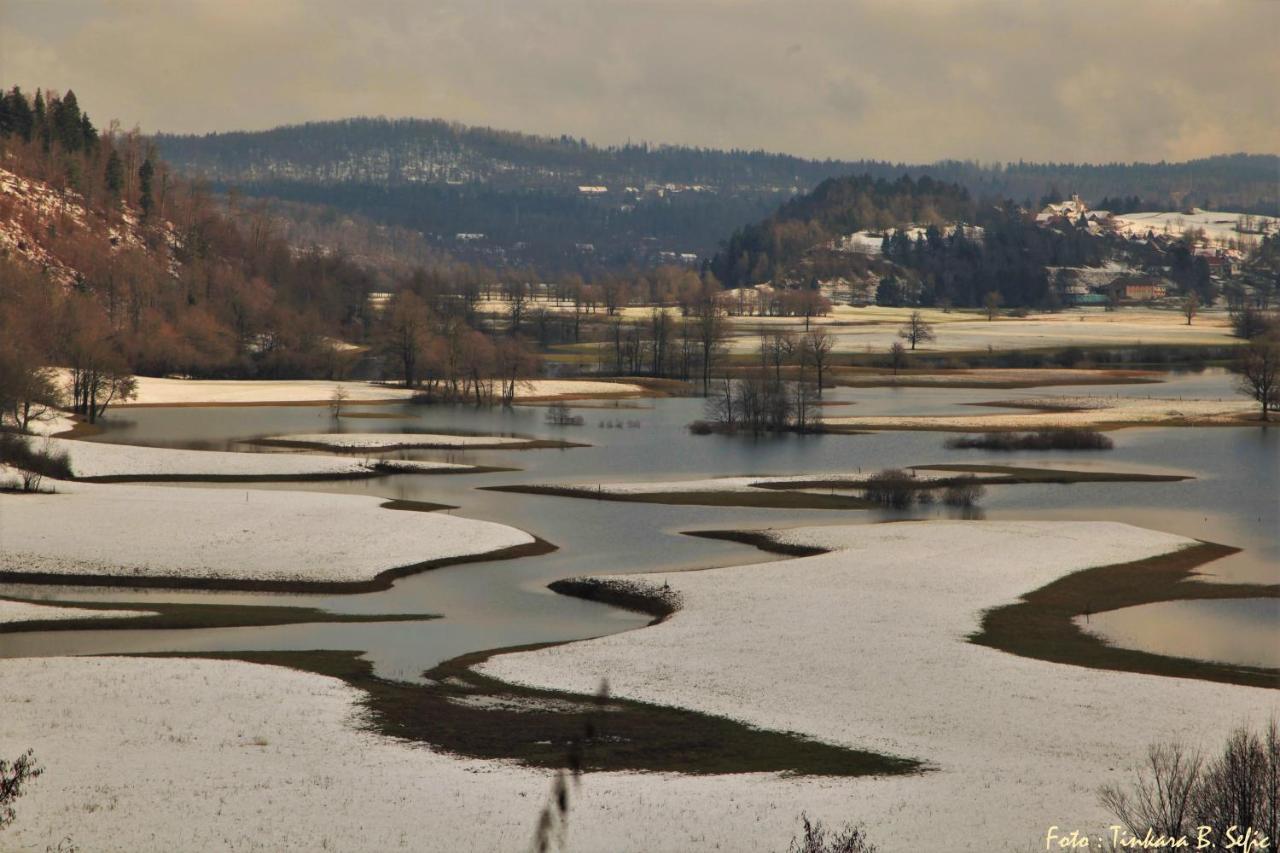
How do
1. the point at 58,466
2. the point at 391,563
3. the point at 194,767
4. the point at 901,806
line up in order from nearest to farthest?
the point at 901,806
the point at 194,767
the point at 391,563
the point at 58,466

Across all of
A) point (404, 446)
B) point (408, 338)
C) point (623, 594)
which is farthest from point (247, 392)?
point (623, 594)

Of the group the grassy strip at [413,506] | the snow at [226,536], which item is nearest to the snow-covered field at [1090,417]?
the grassy strip at [413,506]

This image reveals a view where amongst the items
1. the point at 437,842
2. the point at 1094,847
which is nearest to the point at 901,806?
the point at 1094,847

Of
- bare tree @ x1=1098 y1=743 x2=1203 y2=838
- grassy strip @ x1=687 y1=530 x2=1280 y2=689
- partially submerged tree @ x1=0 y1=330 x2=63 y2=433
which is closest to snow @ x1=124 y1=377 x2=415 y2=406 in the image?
partially submerged tree @ x1=0 y1=330 x2=63 y2=433

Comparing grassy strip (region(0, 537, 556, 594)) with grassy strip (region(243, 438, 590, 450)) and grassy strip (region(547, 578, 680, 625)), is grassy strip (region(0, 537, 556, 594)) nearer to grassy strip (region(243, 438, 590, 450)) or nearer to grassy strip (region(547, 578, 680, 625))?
grassy strip (region(547, 578, 680, 625))

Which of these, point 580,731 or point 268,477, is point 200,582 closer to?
point 580,731

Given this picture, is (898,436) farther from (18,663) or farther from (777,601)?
(18,663)
